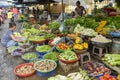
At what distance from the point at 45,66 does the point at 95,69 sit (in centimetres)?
137

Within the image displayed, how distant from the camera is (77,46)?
529cm

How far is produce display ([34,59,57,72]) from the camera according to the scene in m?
4.89

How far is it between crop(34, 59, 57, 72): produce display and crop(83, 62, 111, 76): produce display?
35.0 inches

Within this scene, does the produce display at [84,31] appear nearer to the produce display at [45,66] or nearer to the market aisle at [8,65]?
the produce display at [45,66]

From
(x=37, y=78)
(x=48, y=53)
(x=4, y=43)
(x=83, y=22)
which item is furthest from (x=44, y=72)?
(x=4, y=43)

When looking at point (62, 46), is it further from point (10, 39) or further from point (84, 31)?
point (10, 39)

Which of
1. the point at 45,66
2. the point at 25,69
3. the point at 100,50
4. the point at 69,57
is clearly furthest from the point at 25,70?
the point at 100,50

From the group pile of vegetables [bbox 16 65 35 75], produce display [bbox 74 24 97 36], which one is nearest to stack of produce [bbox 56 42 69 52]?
produce display [bbox 74 24 97 36]

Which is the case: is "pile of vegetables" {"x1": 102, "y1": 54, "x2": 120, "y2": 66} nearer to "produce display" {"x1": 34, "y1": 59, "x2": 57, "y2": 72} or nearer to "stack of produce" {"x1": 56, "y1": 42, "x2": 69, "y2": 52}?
"stack of produce" {"x1": 56, "y1": 42, "x2": 69, "y2": 52}

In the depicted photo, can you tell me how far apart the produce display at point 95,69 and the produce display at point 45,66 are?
89 centimetres

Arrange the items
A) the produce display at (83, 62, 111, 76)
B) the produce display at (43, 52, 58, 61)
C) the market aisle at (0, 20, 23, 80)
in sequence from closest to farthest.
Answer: the produce display at (83, 62, 111, 76) → the market aisle at (0, 20, 23, 80) → the produce display at (43, 52, 58, 61)

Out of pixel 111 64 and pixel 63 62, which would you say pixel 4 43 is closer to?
pixel 63 62

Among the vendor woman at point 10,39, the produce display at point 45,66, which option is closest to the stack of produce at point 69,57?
the produce display at point 45,66

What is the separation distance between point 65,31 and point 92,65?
2.18m
